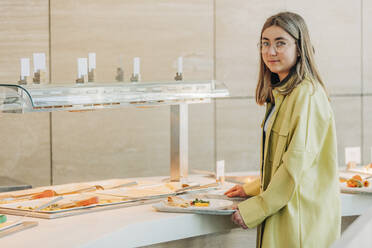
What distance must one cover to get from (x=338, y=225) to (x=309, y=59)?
2.65 ft

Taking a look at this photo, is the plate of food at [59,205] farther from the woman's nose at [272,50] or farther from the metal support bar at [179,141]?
the woman's nose at [272,50]

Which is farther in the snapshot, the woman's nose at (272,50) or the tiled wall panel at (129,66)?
the tiled wall panel at (129,66)

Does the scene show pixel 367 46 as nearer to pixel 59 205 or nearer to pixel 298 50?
pixel 298 50

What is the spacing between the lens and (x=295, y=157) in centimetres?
254

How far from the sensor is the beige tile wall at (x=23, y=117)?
189 inches

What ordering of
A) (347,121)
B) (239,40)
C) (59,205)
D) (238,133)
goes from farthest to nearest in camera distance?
(347,121) → (238,133) → (239,40) → (59,205)

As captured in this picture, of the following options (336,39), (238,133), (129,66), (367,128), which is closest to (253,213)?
→ (129,66)

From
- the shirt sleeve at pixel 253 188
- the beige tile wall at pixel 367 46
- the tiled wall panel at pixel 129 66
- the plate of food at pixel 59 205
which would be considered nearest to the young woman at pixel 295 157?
the shirt sleeve at pixel 253 188

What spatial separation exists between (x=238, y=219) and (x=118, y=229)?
23.1 inches

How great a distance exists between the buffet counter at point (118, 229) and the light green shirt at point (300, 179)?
0.24m

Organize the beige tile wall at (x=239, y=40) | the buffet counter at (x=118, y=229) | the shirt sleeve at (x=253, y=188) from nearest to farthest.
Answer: the buffet counter at (x=118, y=229), the shirt sleeve at (x=253, y=188), the beige tile wall at (x=239, y=40)

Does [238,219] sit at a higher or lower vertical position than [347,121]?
lower

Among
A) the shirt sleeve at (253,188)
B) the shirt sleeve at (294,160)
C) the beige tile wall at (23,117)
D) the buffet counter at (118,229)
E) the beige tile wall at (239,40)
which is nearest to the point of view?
the buffet counter at (118,229)

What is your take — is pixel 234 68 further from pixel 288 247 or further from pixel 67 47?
pixel 288 247
